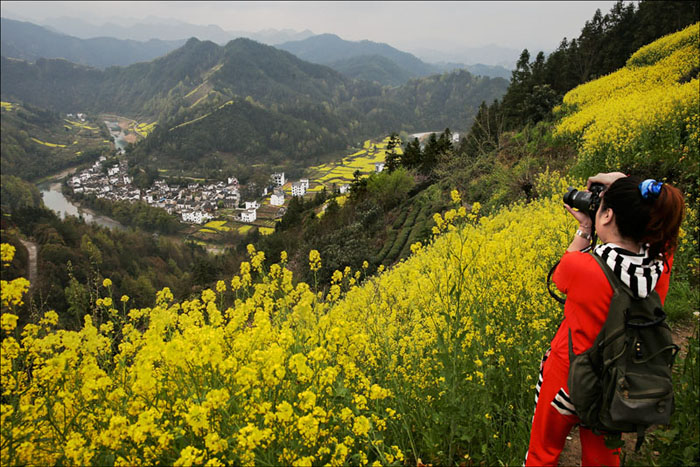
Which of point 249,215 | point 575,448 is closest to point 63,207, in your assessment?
point 249,215

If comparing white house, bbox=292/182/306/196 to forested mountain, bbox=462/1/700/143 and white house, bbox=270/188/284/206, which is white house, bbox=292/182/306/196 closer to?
white house, bbox=270/188/284/206

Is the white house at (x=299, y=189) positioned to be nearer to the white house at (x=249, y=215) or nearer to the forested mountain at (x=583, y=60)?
the white house at (x=249, y=215)

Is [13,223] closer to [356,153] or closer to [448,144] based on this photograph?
[448,144]

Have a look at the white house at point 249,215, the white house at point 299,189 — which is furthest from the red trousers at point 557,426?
the white house at point 299,189

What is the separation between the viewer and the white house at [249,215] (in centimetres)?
8244

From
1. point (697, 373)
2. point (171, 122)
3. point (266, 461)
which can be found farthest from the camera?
point (171, 122)

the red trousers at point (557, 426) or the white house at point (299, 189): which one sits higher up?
the red trousers at point (557, 426)

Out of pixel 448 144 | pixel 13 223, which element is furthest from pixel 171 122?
pixel 448 144

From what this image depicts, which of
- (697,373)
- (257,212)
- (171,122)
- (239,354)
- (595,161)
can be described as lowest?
(257,212)

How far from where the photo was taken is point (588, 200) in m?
2.20

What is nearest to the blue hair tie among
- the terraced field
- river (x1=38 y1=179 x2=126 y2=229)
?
river (x1=38 y1=179 x2=126 y2=229)

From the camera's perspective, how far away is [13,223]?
4984cm

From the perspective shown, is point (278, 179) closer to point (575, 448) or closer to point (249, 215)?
point (249, 215)

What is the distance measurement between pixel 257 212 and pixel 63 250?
48977mm
